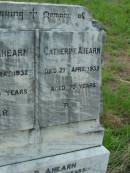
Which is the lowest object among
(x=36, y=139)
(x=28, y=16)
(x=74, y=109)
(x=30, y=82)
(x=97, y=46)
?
(x=36, y=139)

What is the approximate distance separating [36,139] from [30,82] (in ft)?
1.60

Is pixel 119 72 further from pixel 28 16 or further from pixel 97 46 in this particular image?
pixel 28 16

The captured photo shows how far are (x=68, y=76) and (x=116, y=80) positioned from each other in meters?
2.89

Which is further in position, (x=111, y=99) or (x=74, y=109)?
(x=111, y=99)

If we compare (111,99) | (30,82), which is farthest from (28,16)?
(111,99)

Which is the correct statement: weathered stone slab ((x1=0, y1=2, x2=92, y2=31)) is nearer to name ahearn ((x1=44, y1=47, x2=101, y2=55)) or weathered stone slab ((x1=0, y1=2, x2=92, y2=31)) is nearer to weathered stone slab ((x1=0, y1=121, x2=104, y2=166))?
name ahearn ((x1=44, y1=47, x2=101, y2=55))

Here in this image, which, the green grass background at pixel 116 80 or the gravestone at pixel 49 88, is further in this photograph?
the green grass background at pixel 116 80

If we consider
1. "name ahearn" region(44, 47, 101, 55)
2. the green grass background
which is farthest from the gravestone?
the green grass background

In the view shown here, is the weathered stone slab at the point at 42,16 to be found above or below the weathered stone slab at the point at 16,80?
above

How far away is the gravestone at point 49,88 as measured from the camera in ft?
10.2

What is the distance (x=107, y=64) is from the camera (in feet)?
22.2

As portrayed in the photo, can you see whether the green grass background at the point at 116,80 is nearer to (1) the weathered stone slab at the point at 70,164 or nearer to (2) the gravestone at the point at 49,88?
(1) the weathered stone slab at the point at 70,164

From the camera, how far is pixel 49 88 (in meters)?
3.34

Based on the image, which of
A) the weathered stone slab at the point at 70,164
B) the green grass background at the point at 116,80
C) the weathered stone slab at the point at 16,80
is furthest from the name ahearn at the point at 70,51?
the green grass background at the point at 116,80
